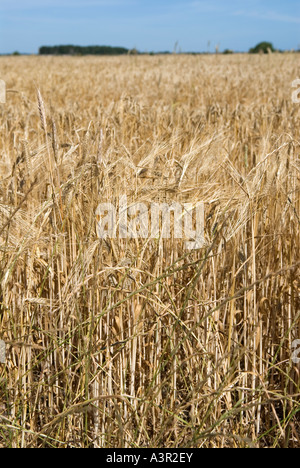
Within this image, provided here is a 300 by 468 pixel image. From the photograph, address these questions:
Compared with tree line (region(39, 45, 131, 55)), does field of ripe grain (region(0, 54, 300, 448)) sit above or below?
below

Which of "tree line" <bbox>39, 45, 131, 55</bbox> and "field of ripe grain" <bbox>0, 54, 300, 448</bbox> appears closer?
"field of ripe grain" <bbox>0, 54, 300, 448</bbox>

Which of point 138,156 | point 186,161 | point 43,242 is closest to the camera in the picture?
point 43,242

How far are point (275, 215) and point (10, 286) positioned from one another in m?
0.72

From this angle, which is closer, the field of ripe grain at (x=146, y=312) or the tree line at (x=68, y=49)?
the field of ripe grain at (x=146, y=312)

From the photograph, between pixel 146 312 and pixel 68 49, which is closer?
pixel 146 312

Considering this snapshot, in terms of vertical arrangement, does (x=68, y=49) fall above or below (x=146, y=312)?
above

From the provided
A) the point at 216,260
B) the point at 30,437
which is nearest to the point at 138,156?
the point at 216,260

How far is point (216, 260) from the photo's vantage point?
1293mm

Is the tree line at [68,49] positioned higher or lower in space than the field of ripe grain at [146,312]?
higher
